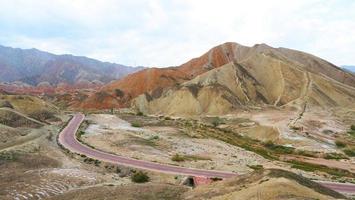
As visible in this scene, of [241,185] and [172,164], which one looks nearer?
[241,185]

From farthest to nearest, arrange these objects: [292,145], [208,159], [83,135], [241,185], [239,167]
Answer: [292,145] → [83,135] → [208,159] → [239,167] → [241,185]

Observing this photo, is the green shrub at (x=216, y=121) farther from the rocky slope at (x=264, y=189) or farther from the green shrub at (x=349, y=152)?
the rocky slope at (x=264, y=189)

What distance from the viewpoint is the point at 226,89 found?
160m

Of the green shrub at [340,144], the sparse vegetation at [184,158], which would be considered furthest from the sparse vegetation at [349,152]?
the sparse vegetation at [184,158]

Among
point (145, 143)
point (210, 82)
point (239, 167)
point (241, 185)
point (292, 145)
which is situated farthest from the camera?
point (210, 82)

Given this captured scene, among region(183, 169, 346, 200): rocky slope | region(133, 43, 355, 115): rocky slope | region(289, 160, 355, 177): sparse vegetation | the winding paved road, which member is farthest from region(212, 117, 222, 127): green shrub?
region(183, 169, 346, 200): rocky slope

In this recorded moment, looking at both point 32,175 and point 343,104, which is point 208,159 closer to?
point 32,175

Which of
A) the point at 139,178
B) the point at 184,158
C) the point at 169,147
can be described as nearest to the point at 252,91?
the point at 169,147

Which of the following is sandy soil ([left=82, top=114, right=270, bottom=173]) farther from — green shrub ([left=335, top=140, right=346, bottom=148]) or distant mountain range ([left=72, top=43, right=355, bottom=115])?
distant mountain range ([left=72, top=43, right=355, bottom=115])

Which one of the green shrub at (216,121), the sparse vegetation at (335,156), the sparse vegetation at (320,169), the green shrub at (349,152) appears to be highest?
the green shrub at (216,121)

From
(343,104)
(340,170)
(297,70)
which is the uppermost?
(297,70)

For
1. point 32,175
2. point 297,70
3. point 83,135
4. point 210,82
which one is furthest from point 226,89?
point 32,175

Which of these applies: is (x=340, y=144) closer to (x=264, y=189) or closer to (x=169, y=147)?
(x=169, y=147)

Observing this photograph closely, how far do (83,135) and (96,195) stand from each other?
5117 centimetres
